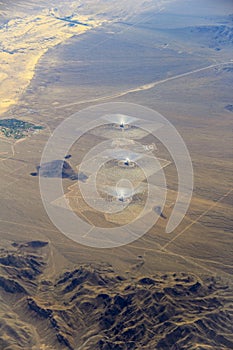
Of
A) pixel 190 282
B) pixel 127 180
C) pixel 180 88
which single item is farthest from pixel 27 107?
pixel 190 282

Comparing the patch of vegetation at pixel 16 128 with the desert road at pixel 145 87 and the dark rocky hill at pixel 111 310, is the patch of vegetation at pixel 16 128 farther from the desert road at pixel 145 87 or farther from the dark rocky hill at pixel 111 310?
the dark rocky hill at pixel 111 310

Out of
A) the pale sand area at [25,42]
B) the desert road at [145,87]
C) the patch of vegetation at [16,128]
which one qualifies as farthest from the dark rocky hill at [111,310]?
the desert road at [145,87]

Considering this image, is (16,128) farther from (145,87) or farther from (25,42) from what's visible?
(25,42)

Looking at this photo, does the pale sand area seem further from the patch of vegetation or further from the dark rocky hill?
the dark rocky hill

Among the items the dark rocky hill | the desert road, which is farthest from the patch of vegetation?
the dark rocky hill

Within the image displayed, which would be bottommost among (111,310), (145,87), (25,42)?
(145,87)

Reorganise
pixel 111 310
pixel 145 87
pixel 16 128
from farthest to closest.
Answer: pixel 145 87 < pixel 16 128 < pixel 111 310

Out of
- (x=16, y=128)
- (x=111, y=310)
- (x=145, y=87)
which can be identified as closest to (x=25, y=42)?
(x=145, y=87)
